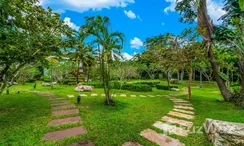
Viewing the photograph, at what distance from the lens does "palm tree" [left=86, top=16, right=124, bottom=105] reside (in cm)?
584

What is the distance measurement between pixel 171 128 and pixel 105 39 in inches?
166

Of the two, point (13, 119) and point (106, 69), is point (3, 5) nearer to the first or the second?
point (13, 119)

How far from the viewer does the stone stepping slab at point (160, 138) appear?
2.97m

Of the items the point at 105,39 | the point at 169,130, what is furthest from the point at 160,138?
the point at 105,39

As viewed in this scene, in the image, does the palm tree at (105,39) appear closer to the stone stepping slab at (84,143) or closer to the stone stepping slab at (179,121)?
the stone stepping slab at (179,121)

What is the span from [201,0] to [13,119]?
33.8 feet

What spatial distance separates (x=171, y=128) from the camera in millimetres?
3758

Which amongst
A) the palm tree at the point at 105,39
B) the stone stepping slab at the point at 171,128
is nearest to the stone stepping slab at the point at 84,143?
the stone stepping slab at the point at 171,128

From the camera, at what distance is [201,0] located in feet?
25.9

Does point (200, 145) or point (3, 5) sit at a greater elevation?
point (3, 5)

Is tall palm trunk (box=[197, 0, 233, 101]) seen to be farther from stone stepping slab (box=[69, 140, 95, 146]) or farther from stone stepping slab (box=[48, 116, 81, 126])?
stone stepping slab (box=[69, 140, 95, 146])

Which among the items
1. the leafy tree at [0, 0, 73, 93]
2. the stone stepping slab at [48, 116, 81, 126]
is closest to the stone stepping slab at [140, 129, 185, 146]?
the stone stepping slab at [48, 116, 81, 126]

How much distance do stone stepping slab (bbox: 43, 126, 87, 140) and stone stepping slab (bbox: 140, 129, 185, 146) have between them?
149 cm

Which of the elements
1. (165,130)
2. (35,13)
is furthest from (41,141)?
(35,13)
